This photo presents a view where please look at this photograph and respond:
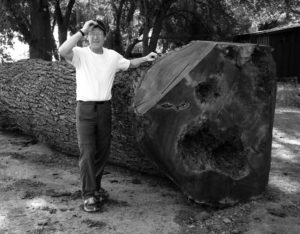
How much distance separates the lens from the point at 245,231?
349 centimetres

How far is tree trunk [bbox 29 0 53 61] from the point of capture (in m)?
13.4

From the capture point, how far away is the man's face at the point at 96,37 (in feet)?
12.6

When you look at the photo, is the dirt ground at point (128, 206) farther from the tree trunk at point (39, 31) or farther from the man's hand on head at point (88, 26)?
the tree trunk at point (39, 31)

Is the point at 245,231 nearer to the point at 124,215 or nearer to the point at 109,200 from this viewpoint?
the point at 124,215

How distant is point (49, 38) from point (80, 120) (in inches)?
417

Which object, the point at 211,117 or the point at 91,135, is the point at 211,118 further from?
the point at 91,135

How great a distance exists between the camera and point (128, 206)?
4.12 meters

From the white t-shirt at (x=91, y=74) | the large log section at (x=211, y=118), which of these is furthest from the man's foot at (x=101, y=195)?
the white t-shirt at (x=91, y=74)

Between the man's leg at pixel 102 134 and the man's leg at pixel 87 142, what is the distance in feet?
0.19

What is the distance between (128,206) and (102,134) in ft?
2.63

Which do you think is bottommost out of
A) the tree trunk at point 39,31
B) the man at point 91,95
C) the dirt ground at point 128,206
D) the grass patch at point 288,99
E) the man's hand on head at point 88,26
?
the dirt ground at point 128,206

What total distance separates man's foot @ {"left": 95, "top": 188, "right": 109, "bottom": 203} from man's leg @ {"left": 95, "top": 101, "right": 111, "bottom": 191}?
0.35 ft

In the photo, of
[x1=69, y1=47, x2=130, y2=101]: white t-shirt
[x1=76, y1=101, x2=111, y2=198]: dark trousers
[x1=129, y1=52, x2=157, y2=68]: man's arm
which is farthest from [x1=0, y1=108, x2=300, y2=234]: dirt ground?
[x1=129, y1=52, x2=157, y2=68]: man's arm

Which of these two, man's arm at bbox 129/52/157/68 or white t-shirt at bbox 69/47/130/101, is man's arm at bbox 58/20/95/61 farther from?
man's arm at bbox 129/52/157/68
